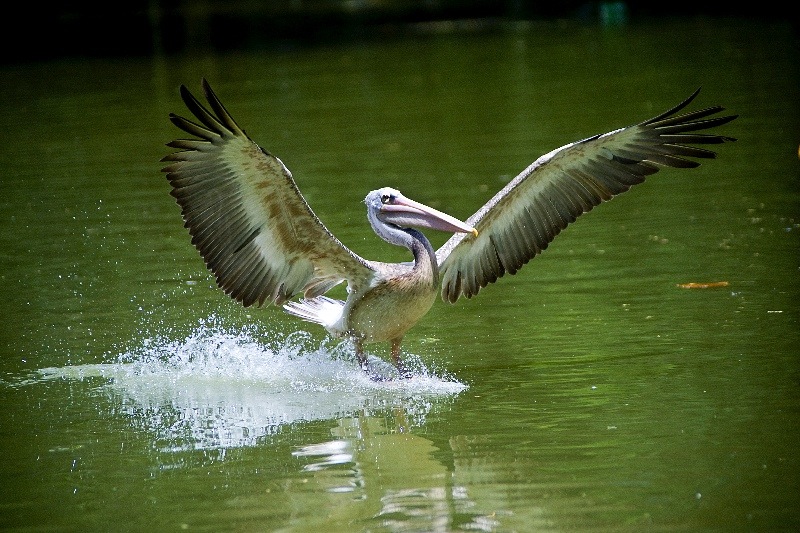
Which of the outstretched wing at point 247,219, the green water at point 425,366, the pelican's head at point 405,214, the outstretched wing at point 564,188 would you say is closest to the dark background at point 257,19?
the green water at point 425,366

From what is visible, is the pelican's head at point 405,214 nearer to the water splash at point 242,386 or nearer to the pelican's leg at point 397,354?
the pelican's leg at point 397,354

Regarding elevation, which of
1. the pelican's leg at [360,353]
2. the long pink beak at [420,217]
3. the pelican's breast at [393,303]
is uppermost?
the long pink beak at [420,217]

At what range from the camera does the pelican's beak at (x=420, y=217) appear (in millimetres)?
7688

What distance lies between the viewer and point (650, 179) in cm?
1255

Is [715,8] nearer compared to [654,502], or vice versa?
[654,502]

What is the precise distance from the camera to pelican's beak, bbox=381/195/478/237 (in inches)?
303

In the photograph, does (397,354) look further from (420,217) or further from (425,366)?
(420,217)

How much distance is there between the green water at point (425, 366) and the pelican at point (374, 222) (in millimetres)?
362

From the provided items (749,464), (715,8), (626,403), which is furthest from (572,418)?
(715,8)

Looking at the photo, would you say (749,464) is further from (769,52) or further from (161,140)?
(769,52)

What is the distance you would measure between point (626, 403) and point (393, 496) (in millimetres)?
1583

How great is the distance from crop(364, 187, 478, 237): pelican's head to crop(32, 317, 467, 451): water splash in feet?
2.60

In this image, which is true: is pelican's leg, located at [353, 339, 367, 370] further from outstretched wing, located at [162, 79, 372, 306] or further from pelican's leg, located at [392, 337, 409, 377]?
outstretched wing, located at [162, 79, 372, 306]

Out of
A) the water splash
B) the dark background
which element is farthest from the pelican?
the dark background
